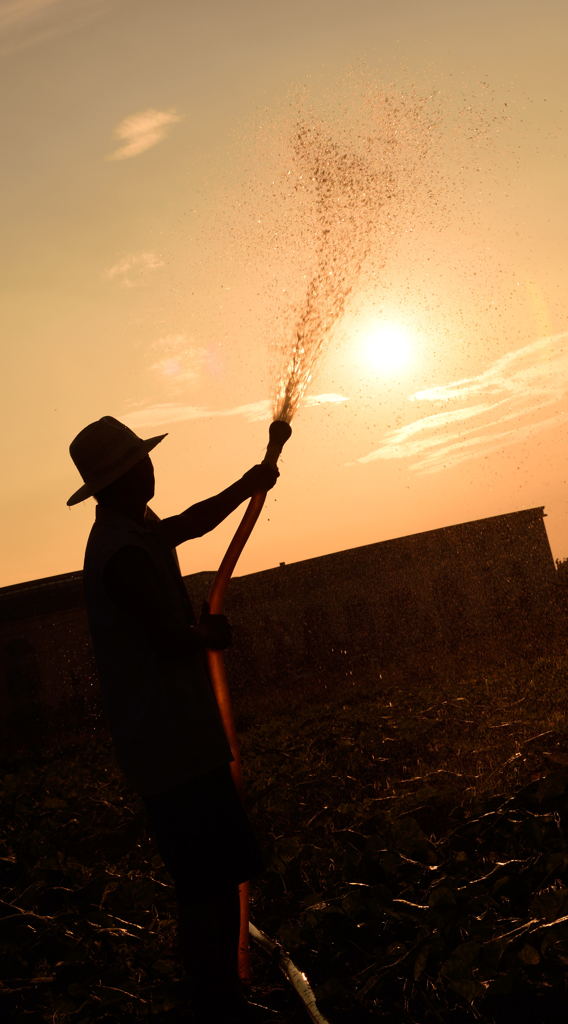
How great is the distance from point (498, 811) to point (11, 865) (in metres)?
3.34

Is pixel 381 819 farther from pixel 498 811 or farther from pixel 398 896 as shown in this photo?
pixel 398 896

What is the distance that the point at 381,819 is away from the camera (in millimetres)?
5758

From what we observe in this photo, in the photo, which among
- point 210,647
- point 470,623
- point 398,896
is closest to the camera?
point 210,647

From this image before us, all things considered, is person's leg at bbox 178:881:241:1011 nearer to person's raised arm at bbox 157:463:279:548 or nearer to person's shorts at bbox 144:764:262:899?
person's shorts at bbox 144:764:262:899

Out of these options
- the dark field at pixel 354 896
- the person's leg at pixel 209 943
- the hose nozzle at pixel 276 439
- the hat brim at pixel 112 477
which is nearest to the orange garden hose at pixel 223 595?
the hose nozzle at pixel 276 439

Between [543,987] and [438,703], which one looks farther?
[438,703]

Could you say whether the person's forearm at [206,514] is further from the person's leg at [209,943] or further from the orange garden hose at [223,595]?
the person's leg at [209,943]

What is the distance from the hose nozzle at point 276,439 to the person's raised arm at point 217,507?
7cm

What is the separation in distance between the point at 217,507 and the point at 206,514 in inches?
2.0

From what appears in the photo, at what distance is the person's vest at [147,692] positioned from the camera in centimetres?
313

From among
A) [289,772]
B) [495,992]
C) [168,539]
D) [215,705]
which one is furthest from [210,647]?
[289,772]

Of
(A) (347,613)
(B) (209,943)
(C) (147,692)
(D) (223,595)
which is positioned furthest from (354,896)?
(A) (347,613)

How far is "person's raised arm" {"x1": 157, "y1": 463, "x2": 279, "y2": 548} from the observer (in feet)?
12.6

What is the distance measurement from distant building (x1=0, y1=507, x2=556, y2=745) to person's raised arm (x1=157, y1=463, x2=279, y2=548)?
805 inches
